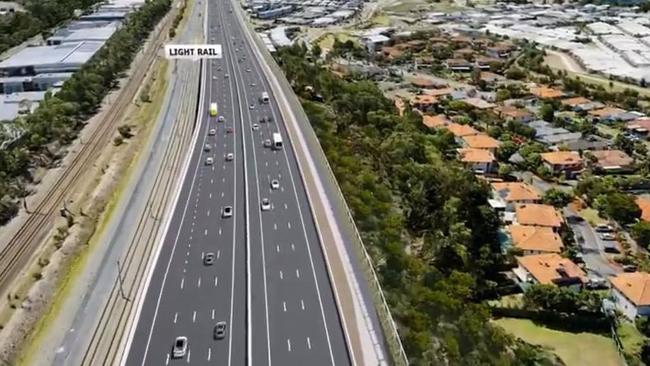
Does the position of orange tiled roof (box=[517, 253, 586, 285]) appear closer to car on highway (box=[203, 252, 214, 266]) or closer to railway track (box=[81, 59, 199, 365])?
car on highway (box=[203, 252, 214, 266])

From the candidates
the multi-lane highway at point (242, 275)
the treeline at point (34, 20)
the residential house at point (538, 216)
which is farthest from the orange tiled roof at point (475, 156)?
the treeline at point (34, 20)

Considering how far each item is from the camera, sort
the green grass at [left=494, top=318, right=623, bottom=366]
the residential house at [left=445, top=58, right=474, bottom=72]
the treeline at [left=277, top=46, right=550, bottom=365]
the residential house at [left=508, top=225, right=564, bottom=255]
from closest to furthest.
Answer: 1. the treeline at [left=277, top=46, right=550, bottom=365]
2. the green grass at [left=494, top=318, right=623, bottom=366]
3. the residential house at [left=508, top=225, right=564, bottom=255]
4. the residential house at [left=445, top=58, right=474, bottom=72]

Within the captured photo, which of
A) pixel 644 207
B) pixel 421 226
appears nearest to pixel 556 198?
pixel 644 207

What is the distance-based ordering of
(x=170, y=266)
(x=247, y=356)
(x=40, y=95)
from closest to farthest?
(x=247, y=356) < (x=170, y=266) < (x=40, y=95)

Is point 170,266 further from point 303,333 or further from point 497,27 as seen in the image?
point 497,27

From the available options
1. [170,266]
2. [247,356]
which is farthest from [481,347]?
[170,266]

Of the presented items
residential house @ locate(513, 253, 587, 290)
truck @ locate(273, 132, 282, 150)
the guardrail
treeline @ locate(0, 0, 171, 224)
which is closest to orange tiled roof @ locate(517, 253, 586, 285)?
residential house @ locate(513, 253, 587, 290)
